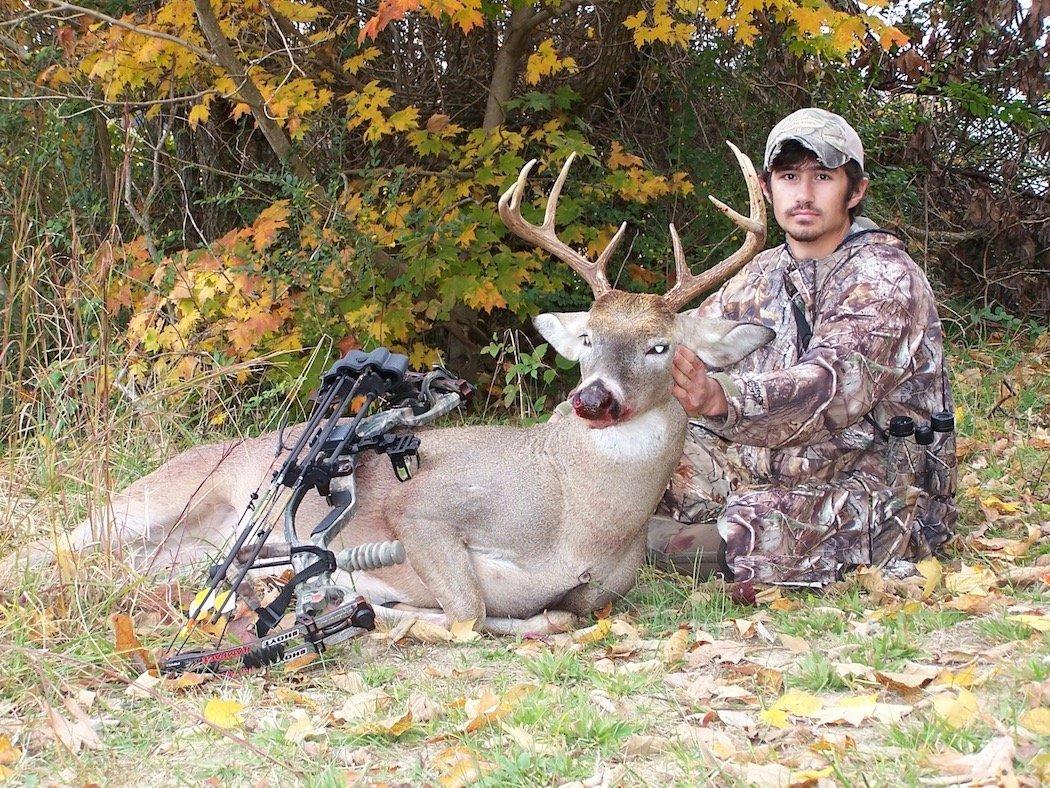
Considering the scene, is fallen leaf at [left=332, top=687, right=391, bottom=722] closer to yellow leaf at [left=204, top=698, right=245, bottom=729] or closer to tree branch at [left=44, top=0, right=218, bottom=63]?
yellow leaf at [left=204, top=698, right=245, bottom=729]

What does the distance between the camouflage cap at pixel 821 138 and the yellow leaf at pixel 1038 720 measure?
2.39 meters

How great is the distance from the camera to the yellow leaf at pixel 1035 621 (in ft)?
11.4

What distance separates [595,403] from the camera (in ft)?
12.3

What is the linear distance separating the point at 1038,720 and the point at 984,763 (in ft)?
0.87

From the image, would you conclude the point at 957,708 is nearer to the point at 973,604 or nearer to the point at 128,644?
the point at 973,604

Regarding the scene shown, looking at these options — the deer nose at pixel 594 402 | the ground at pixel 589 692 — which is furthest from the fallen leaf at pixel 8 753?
the deer nose at pixel 594 402

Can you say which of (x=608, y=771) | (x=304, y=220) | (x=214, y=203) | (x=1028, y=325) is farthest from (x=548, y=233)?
(x=1028, y=325)

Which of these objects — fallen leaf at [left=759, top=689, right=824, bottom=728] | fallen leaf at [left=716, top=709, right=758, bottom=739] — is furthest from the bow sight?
fallen leaf at [left=759, top=689, right=824, bottom=728]

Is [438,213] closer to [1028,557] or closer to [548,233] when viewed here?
[548,233]

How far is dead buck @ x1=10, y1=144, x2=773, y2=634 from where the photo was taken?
399cm

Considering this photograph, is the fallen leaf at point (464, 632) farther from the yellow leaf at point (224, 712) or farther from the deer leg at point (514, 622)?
the yellow leaf at point (224, 712)

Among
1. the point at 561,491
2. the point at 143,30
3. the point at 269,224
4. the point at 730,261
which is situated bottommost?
the point at 561,491

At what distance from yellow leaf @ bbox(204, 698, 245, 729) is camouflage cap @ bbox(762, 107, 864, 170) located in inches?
111

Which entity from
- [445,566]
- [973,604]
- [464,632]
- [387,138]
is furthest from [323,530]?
[387,138]
